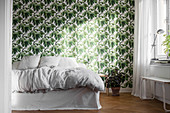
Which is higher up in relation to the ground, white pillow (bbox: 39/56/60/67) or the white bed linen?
white pillow (bbox: 39/56/60/67)

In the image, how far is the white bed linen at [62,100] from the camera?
2.73 metres

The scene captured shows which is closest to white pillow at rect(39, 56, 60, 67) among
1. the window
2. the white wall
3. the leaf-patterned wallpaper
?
the leaf-patterned wallpaper

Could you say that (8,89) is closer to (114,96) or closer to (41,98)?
(41,98)

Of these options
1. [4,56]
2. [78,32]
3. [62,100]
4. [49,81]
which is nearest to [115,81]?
[78,32]

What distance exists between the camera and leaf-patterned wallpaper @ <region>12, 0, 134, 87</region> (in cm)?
468

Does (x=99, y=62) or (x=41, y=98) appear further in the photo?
(x=99, y=62)

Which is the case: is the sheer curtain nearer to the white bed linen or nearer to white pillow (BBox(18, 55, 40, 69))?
the white bed linen

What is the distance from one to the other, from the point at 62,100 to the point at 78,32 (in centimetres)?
244

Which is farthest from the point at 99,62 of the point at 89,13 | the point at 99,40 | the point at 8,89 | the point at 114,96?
the point at 8,89

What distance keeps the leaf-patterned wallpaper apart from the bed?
6.38 ft

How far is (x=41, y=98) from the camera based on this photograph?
2.75 meters

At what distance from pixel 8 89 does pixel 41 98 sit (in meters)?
2.09

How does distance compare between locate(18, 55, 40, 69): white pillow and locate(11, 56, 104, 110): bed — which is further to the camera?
locate(18, 55, 40, 69): white pillow

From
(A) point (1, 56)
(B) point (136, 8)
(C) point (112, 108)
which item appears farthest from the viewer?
(B) point (136, 8)
